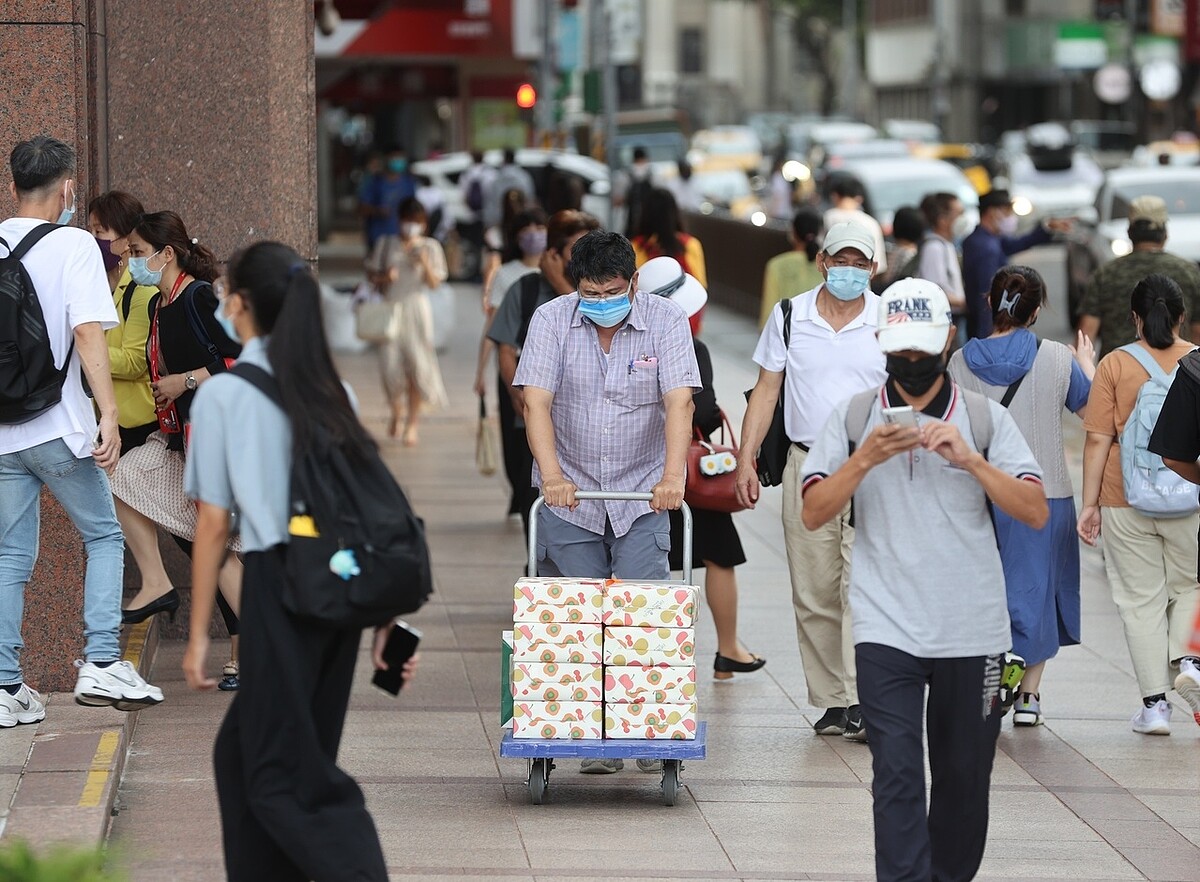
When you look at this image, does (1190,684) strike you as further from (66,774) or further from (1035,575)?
(66,774)

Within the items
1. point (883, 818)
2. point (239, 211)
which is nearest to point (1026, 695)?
point (883, 818)

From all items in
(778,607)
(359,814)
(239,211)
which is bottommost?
(778,607)

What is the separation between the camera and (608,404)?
7117 millimetres

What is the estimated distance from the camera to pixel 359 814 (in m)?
4.87

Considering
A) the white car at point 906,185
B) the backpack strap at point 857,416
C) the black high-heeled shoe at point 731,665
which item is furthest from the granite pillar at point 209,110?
the white car at point 906,185

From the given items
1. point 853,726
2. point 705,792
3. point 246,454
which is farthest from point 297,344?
point 853,726

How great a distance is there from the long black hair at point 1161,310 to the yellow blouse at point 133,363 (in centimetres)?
375

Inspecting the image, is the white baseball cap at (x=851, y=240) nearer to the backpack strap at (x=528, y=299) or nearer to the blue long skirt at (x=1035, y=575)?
the blue long skirt at (x=1035, y=575)

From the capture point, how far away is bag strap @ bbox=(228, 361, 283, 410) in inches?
186

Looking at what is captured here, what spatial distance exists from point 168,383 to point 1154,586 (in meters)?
3.82

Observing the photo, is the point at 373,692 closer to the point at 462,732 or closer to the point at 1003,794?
the point at 462,732

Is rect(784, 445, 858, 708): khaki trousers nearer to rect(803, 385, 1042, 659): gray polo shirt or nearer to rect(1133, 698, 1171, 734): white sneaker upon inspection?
rect(1133, 698, 1171, 734): white sneaker

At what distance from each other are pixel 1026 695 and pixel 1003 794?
1.07 meters

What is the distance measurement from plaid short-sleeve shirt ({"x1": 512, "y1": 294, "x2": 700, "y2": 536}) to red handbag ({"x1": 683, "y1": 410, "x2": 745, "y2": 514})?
125cm
